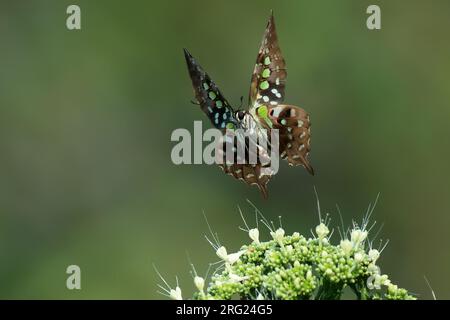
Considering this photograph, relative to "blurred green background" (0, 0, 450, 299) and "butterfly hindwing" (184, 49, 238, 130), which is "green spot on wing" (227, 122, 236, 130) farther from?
"blurred green background" (0, 0, 450, 299)

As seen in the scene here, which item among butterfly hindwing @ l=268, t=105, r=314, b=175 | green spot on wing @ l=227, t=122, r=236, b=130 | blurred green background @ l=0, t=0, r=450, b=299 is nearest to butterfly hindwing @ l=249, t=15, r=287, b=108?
butterfly hindwing @ l=268, t=105, r=314, b=175

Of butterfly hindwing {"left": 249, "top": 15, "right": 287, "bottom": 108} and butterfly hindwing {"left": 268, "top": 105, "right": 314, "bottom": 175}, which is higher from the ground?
butterfly hindwing {"left": 249, "top": 15, "right": 287, "bottom": 108}

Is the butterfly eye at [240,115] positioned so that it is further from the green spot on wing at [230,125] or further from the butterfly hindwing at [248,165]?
the butterfly hindwing at [248,165]

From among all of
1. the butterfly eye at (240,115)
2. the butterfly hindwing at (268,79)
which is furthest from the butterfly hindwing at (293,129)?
the butterfly eye at (240,115)

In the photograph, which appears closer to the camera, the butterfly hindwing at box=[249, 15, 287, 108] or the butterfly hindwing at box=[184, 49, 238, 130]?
the butterfly hindwing at box=[184, 49, 238, 130]
